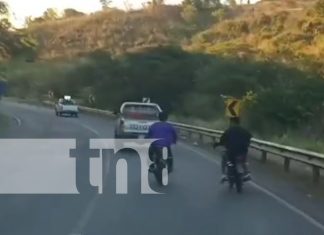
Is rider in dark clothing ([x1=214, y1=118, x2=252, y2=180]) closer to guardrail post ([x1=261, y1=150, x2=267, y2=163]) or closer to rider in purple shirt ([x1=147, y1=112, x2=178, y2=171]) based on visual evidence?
rider in purple shirt ([x1=147, y1=112, x2=178, y2=171])

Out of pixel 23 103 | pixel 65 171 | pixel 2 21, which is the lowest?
pixel 23 103

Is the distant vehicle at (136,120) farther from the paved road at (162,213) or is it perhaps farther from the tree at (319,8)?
the tree at (319,8)

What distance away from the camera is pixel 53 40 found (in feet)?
528

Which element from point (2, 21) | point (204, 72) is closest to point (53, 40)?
point (204, 72)

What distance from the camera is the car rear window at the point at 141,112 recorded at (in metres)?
32.8

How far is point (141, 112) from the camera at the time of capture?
33000mm

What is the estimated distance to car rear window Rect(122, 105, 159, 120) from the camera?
108 feet

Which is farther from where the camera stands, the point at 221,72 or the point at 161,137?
the point at 221,72

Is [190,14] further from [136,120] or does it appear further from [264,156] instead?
[264,156]

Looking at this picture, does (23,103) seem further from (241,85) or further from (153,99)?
(241,85)

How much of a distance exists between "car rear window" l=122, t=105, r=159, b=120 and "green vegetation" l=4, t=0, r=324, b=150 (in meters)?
5.39

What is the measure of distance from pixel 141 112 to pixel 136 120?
2.61ft

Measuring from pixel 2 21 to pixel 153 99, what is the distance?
28.7 metres

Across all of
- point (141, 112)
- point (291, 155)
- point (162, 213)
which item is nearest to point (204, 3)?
point (141, 112)
